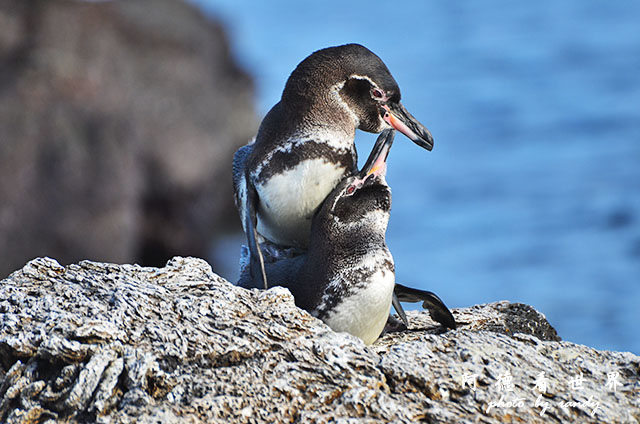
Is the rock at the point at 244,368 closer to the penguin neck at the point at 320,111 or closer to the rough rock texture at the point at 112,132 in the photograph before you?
the penguin neck at the point at 320,111

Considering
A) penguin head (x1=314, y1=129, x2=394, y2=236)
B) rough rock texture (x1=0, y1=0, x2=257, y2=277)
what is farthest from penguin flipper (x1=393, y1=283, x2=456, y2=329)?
rough rock texture (x1=0, y1=0, x2=257, y2=277)

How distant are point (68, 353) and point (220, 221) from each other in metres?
8.42

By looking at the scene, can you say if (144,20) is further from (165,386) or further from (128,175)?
(165,386)

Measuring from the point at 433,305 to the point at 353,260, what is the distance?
0.47m

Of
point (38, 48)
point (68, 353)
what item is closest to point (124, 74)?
point (38, 48)

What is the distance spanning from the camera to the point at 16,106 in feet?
28.7

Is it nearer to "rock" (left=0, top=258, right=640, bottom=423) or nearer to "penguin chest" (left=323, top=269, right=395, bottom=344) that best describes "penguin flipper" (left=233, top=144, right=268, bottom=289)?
"penguin chest" (left=323, top=269, right=395, bottom=344)

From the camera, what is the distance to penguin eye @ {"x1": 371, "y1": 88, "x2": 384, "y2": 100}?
3.55 meters

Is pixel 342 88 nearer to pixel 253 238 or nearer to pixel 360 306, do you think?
pixel 253 238

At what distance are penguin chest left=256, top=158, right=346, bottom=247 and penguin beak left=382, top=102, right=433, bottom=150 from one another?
285 millimetres

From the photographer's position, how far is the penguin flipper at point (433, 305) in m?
3.70

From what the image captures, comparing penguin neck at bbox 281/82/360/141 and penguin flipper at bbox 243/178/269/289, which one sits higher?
penguin neck at bbox 281/82/360/141

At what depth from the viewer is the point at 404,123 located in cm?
367
